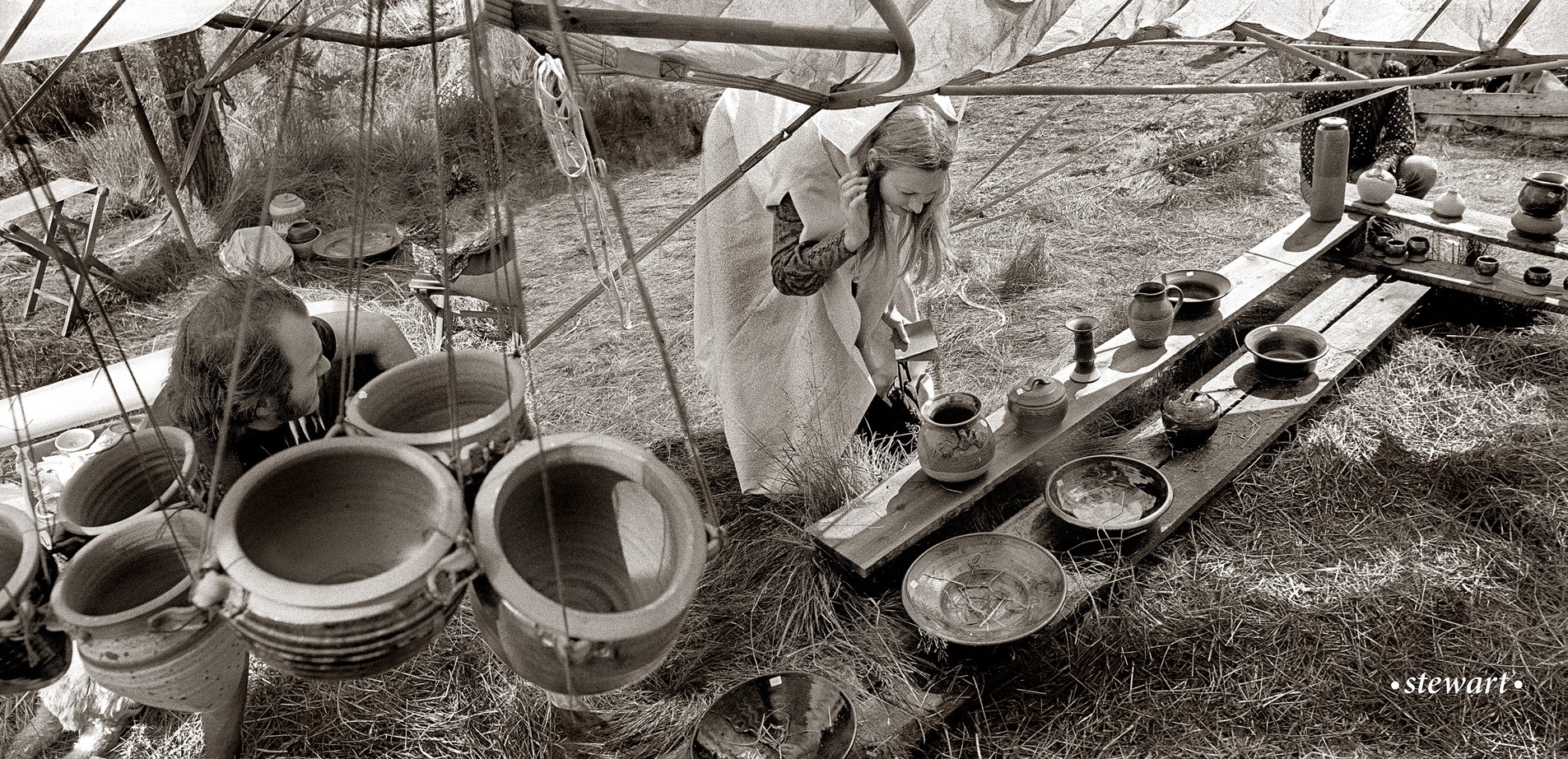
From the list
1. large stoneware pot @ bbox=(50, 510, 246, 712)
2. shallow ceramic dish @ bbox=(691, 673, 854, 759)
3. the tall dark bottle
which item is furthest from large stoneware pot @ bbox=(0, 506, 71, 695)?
the tall dark bottle

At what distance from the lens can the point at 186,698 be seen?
1583 mm

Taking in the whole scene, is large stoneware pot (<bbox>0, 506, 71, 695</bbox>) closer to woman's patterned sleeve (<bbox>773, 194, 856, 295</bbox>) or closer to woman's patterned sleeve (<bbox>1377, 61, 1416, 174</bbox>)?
woman's patterned sleeve (<bbox>773, 194, 856, 295</bbox>)

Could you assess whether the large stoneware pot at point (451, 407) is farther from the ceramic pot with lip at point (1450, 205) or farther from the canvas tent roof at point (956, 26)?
the ceramic pot with lip at point (1450, 205)

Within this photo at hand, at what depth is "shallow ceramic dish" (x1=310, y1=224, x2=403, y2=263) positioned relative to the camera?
5.80 m

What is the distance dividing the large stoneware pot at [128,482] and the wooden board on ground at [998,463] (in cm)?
179

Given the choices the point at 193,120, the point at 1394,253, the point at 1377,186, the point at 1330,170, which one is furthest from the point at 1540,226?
the point at 193,120

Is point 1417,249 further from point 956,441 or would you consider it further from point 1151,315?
point 956,441

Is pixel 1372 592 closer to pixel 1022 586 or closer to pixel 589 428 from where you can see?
pixel 1022 586

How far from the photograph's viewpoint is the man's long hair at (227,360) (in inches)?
81.2

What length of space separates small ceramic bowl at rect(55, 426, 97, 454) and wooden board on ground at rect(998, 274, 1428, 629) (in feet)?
10.5

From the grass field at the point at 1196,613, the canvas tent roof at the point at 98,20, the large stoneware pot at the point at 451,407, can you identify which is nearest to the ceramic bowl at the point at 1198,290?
the grass field at the point at 1196,613

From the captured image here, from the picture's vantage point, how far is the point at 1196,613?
312cm

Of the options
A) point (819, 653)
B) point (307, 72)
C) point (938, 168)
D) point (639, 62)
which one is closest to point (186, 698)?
point (639, 62)

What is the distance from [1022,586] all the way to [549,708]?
4.44 feet
